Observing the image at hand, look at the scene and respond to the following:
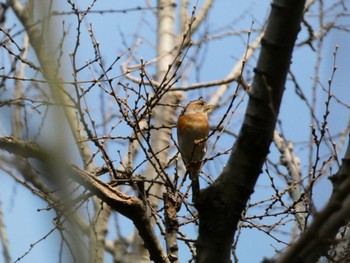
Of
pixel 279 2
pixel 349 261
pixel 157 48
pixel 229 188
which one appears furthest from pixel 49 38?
pixel 157 48

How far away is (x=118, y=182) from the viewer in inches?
119

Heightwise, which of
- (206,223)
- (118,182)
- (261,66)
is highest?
(118,182)

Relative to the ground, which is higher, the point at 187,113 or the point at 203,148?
the point at 187,113

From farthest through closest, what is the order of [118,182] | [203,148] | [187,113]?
[187,113]
[203,148]
[118,182]

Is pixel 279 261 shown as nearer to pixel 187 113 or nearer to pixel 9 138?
pixel 9 138

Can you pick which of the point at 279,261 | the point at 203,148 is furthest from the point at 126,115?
the point at 279,261

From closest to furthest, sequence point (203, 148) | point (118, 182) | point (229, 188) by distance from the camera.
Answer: point (229, 188), point (118, 182), point (203, 148)

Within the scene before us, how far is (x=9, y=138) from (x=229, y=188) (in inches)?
41.2

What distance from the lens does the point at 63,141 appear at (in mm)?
1028

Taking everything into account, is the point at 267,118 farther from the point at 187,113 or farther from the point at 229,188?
the point at 187,113

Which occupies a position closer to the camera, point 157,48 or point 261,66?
point 261,66

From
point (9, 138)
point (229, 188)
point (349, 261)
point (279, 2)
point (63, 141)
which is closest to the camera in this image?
point (63, 141)

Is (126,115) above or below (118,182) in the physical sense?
above

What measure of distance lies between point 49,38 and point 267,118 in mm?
1043
